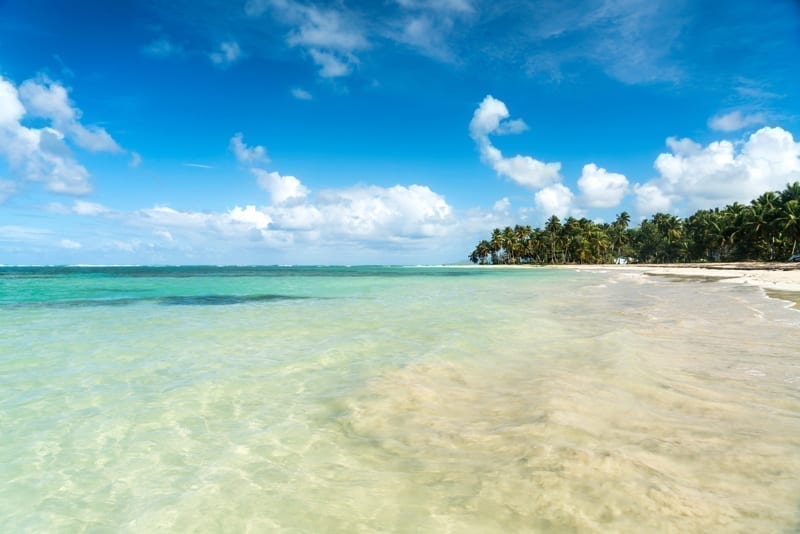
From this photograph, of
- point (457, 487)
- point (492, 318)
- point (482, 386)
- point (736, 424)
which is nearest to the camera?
point (457, 487)

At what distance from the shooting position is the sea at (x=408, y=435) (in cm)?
335

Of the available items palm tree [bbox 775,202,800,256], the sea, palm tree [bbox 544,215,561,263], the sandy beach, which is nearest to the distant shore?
the sandy beach

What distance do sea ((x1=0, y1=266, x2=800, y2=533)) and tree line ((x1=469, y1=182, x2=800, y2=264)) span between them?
7806cm

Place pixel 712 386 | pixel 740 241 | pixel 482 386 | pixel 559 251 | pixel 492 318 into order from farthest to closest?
1. pixel 559 251
2. pixel 740 241
3. pixel 492 318
4. pixel 482 386
5. pixel 712 386

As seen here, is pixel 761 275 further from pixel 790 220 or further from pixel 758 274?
pixel 790 220

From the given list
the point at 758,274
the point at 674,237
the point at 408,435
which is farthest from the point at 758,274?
the point at 674,237

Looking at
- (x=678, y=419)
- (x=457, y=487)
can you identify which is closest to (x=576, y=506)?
(x=457, y=487)

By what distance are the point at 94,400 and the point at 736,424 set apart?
27.6 ft

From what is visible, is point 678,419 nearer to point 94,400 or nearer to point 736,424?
point 736,424

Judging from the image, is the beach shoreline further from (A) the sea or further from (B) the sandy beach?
(A) the sea

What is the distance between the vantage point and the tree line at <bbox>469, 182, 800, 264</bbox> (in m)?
71.9

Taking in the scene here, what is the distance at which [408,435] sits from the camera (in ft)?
16.3

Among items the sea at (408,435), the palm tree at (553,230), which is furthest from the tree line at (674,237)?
the sea at (408,435)

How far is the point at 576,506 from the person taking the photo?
3287 millimetres
